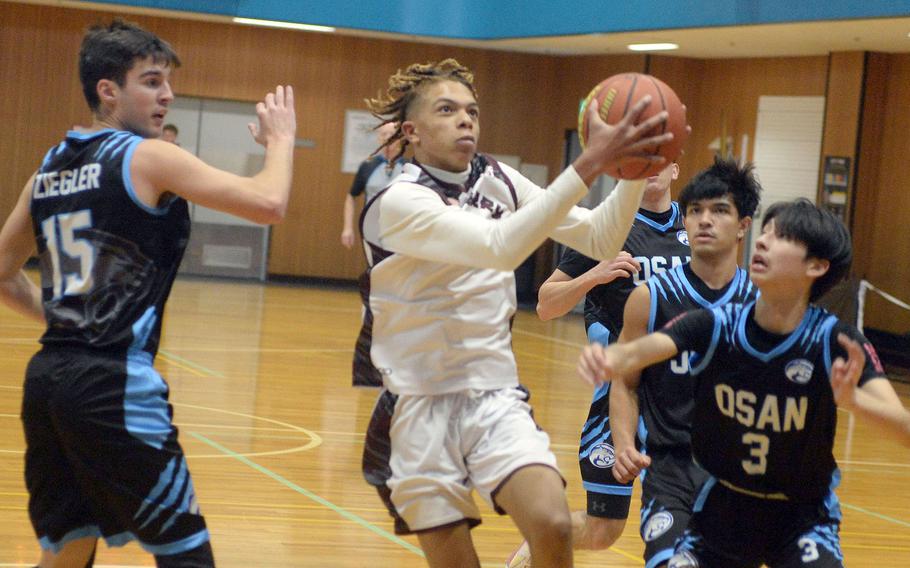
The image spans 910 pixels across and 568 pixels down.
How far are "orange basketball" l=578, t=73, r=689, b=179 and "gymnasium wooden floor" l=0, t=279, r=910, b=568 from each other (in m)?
2.45

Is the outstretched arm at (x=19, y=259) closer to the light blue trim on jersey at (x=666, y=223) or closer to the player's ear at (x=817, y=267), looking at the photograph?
the player's ear at (x=817, y=267)

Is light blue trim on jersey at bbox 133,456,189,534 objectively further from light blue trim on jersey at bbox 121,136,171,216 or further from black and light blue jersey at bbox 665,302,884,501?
black and light blue jersey at bbox 665,302,884,501

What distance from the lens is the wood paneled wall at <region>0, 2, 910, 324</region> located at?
16.9 meters

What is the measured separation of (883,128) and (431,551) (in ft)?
39.3

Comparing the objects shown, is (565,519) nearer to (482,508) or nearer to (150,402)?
(150,402)

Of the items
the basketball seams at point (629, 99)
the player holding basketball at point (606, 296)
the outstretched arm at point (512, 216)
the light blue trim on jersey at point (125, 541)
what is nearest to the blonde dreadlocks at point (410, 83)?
the outstretched arm at point (512, 216)

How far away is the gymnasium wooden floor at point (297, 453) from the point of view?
217 inches

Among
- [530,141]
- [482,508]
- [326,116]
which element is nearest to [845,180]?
[530,141]

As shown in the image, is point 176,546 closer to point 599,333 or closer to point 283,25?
point 599,333

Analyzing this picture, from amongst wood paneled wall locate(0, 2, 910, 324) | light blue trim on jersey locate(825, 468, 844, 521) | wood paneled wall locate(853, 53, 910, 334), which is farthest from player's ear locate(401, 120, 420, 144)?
wood paneled wall locate(0, 2, 910, 324)

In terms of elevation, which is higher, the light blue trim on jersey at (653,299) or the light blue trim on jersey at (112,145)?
the light blue trim on jersey at (112,145)

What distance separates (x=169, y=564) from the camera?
3.19 m

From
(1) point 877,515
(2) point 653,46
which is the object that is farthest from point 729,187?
(2) point 653,46

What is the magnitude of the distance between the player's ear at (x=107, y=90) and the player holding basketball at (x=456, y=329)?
2.54ft
